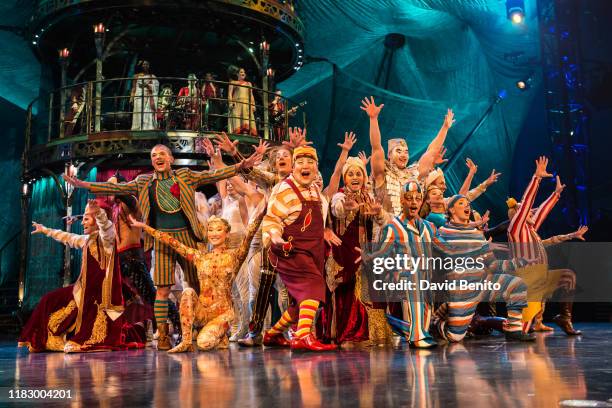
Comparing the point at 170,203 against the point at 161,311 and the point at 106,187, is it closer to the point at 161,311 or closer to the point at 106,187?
the point at 106,187

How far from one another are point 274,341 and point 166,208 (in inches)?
57.2

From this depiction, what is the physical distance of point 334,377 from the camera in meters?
3.19

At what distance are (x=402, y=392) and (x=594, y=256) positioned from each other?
8.13 m

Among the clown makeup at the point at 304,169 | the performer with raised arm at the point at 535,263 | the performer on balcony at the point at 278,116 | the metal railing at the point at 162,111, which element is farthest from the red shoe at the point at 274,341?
the performer on balcony at the point at 278,116

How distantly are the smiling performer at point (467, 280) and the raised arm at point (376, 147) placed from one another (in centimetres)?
66

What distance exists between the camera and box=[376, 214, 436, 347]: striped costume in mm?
4840

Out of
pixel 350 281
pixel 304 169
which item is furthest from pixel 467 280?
pixel 304 169

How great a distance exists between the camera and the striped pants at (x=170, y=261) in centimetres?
547

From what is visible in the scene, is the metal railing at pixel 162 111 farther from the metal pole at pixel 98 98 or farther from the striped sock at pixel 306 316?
the striped sock at pixel 306 316

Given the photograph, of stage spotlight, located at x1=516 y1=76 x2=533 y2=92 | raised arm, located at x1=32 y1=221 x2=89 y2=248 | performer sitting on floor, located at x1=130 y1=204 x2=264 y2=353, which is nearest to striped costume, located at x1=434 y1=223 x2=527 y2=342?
performer sitting on floor, located at x1=130 y1=204 x2=264 y2=353

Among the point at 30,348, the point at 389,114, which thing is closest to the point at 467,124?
the point at 389,114

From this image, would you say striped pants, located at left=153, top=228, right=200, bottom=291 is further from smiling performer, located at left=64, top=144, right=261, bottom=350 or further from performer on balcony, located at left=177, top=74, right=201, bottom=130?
performer on balcony, located at left=177, top=74, right=201, bottom=130

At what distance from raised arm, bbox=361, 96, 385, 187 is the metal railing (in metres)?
4.67

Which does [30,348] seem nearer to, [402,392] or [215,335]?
[215,335]
